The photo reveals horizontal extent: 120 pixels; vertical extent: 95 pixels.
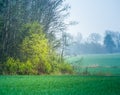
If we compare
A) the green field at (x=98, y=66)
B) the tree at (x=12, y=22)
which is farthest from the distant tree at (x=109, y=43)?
the tree at (x=12, y=22)

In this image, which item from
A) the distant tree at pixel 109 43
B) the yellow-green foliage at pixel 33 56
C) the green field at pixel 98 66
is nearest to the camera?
the yellow-green foliage at pixel 33 56

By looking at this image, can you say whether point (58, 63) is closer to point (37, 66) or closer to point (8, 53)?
point (37, 66)

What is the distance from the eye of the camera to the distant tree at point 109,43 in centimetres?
6366

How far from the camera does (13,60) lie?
20.9 m

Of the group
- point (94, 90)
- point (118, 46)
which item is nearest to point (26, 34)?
point (94, 90)

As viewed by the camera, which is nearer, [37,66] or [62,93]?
[62,93]

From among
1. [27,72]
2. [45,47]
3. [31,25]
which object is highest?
[31,25]

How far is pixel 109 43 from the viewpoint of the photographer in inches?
2564

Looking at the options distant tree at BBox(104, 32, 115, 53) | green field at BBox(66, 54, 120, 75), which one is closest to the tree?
green field at BBox(66, 54, 120, 75)

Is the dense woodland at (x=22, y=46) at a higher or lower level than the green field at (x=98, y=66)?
higher

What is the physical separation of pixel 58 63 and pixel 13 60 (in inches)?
132

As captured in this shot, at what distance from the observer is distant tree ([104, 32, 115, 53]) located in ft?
209

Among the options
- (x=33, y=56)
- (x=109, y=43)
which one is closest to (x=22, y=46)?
(x=33, y=56)

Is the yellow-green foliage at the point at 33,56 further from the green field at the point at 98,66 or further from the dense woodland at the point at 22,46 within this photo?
the green field at the point at 98,66
